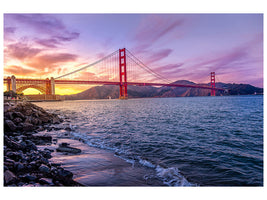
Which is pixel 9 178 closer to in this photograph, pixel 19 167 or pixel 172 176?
pixel 19 167

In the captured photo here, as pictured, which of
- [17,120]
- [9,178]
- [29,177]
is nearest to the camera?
[9,178]

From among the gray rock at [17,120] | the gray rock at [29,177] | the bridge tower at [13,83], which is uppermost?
the bridge tower at [13,83]

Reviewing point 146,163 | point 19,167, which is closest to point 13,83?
point 19,167

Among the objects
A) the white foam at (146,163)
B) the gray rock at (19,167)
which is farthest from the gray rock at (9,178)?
the white foam at (146,163)

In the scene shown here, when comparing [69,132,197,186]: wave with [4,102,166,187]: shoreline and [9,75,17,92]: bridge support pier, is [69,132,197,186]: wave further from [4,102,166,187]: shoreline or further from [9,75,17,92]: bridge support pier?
[9,75,17,92]: bridge support pier

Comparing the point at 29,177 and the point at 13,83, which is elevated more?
the point at 13,83

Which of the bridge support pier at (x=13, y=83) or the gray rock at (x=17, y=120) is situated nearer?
the gray rock at (x=17, y=120)

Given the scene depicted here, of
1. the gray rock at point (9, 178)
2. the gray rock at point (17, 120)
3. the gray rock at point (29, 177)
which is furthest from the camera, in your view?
the gray rock at point (17, 120)

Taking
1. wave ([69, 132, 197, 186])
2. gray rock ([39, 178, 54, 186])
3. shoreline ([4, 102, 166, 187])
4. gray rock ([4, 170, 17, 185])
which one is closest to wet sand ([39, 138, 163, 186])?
shoreline ([4, 102, 166, 187])

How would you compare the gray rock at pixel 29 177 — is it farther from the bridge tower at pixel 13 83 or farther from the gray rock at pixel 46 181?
the bridge tower at pixel 13 83

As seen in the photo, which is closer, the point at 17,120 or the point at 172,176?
the point at 172,176
